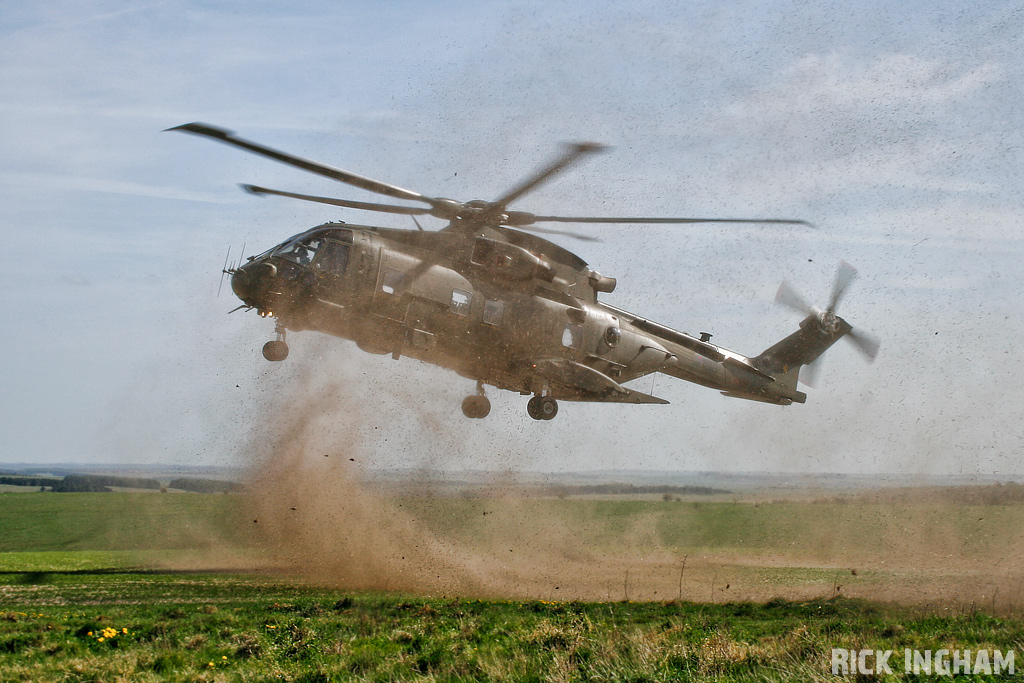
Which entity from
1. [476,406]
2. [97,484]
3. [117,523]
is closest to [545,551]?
[476,406]

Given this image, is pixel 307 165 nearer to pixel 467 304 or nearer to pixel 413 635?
pixel 467 304

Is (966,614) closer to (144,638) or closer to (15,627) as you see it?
(144,638)

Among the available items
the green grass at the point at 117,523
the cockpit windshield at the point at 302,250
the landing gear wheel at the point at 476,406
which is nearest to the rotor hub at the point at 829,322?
the landing gear wheel at the point at 476,406

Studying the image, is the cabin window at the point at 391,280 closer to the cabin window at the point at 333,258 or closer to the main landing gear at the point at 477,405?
→ the cabin window at the point at 333,258

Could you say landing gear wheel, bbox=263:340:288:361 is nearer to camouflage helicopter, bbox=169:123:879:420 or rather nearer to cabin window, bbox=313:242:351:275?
camouflage helicopter, bbox=169:123:879:420

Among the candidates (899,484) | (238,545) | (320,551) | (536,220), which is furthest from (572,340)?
(899,484)

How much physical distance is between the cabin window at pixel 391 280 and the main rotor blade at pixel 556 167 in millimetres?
2174

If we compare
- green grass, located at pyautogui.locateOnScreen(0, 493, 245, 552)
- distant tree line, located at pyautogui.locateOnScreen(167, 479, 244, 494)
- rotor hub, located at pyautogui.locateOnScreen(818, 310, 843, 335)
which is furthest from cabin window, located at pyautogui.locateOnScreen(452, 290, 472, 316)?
distant tree line, located at pyautogui.locateOnScreen(167, 479, 244, 494)

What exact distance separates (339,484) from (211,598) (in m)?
5.63

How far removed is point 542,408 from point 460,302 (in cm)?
273

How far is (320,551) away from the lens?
65.5 ft

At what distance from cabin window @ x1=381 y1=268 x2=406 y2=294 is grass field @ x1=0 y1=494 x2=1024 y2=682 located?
556 centimetres

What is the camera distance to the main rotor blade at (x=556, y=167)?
1165 centimetres

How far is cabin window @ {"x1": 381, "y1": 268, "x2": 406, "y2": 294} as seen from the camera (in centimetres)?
1459
